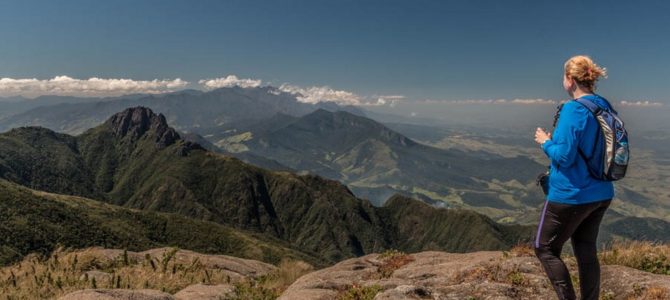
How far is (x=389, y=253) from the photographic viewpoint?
18.4 metres

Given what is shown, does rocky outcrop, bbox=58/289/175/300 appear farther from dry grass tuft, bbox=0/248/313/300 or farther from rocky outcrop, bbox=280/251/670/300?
rocky outcrop, bbox=280/251/670/300

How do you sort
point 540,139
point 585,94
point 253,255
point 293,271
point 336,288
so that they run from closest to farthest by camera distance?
point 585,94 → point 540,139 → point 336,288 → point 293,271 → point 253,255

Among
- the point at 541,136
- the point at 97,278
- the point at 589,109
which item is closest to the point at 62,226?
the point at 97,278

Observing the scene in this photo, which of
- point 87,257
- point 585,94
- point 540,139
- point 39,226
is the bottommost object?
point 39,226

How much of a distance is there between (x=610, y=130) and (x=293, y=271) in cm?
1305

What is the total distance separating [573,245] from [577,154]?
2.25 meters

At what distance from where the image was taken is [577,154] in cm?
737

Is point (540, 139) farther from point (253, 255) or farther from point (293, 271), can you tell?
point (253, 255)

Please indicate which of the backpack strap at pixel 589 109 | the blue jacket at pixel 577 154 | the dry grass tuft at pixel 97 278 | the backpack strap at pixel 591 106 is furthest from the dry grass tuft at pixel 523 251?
the dry grass tuft at pixel 97 278

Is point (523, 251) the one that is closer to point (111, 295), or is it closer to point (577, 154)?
point (577, 154)

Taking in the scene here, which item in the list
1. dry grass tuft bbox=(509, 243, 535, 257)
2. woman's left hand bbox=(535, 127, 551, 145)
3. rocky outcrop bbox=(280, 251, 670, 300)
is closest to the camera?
woman's left hand bbox=(535, 127, 551, 145)

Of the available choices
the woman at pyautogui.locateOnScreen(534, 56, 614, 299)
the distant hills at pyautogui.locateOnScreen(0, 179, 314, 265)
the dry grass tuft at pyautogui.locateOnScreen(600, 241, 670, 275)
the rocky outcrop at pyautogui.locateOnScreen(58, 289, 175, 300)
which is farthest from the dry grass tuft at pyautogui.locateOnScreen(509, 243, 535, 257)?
the distant hills at pyautogui.locateOnScreen(0, 179, 314, 265)

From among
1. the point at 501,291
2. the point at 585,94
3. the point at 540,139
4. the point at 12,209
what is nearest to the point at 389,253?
the point at 501,291

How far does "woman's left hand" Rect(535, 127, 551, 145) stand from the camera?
8343mm
